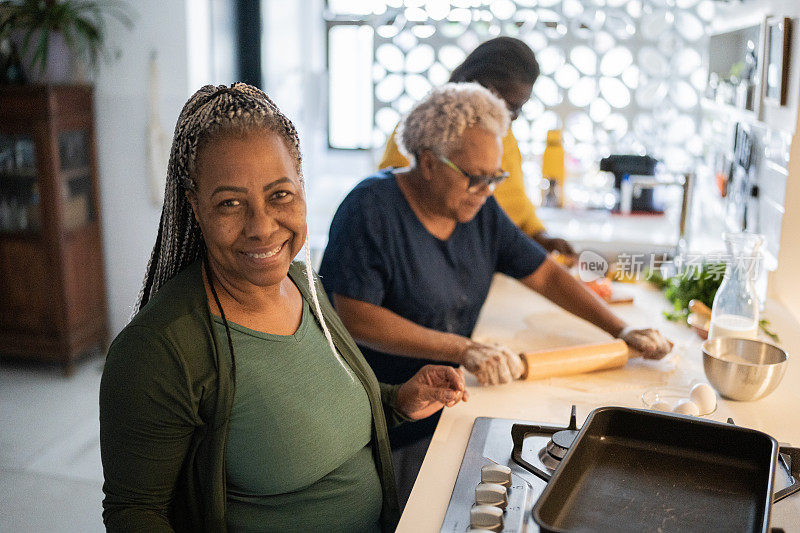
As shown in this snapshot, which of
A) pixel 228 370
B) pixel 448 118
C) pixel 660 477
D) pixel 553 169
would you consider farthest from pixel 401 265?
pixel 553 169

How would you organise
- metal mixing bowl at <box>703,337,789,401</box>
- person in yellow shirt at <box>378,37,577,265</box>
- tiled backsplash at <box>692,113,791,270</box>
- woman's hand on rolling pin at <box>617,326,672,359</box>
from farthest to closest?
person in yellow shirt at <box>378,37,577,265</box>, tiled backsplash at <box>692,113,791,270</box>, woman's hand on rolling pin at <box>617,326,672,359</box>, metal mixing bowl at <box>703,337,789,401</box>

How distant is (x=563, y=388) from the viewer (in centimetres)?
164

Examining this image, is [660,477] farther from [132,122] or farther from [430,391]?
[132,122]

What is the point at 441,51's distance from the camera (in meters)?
3.70

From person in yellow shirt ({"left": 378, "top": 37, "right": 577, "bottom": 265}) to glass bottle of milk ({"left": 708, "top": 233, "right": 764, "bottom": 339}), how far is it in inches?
28.4

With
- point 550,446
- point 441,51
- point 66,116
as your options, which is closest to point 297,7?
point 441,51

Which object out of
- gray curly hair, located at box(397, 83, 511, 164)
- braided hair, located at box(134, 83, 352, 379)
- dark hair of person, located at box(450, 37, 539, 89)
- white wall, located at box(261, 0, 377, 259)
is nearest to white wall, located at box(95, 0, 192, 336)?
white wall, located at box(261, 0, 377, 259)

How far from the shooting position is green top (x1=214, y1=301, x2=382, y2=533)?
46.5 inches

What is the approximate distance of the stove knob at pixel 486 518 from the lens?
1060 mm

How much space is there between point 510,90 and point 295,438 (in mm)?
1590

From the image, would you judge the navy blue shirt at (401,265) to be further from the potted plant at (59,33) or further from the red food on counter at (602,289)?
the potted plant at (59,33)

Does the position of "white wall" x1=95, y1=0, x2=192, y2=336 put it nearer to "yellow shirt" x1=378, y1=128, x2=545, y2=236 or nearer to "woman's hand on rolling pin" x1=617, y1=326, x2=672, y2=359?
"yellow shirt" x1=378, y1=128, x2=545, y2=236

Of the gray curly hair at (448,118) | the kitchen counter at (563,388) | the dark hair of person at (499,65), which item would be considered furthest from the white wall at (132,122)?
the kitchen counter at (563,388)

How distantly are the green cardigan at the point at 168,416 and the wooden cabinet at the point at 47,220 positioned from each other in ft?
→ 8.78
